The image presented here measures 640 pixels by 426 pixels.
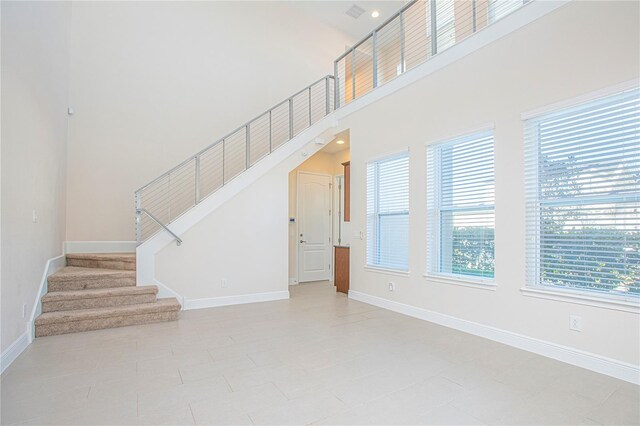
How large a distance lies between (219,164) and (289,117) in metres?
1.80

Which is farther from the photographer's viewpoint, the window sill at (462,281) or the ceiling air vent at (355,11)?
the ceiling air vent at (355,11)

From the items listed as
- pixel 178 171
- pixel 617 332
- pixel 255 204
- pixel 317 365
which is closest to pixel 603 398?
pixel 617 332

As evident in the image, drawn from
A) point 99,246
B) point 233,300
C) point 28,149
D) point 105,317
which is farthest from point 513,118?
point 99,246

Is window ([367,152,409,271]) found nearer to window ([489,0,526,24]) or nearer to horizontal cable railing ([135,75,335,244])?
horizontal cable railing ([135,75,335,244])

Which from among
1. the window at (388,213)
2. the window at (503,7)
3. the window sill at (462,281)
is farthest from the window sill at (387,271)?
the window at (503,7)

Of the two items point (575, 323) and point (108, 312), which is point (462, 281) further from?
point (108, 312)

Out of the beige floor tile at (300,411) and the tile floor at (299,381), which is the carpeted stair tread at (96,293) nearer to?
the tile floor at (299,381)

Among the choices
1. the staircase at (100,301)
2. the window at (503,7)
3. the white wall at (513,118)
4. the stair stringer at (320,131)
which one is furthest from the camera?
the window at (503,7)

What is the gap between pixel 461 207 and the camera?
4.12 meters

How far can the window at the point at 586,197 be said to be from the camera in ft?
9.03

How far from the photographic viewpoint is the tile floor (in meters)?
2.19

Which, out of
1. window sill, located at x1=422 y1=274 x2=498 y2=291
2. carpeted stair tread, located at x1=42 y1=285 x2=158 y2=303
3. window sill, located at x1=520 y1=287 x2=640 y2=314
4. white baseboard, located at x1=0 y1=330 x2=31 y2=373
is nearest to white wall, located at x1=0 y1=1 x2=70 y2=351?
white baseboard, located at x1=0 y1=330 x2=31 y2=373

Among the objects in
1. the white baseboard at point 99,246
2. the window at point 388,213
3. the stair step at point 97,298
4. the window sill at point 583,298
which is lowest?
the stair step at point 97,298

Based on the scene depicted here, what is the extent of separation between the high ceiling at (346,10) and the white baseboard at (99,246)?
6.53 meters
